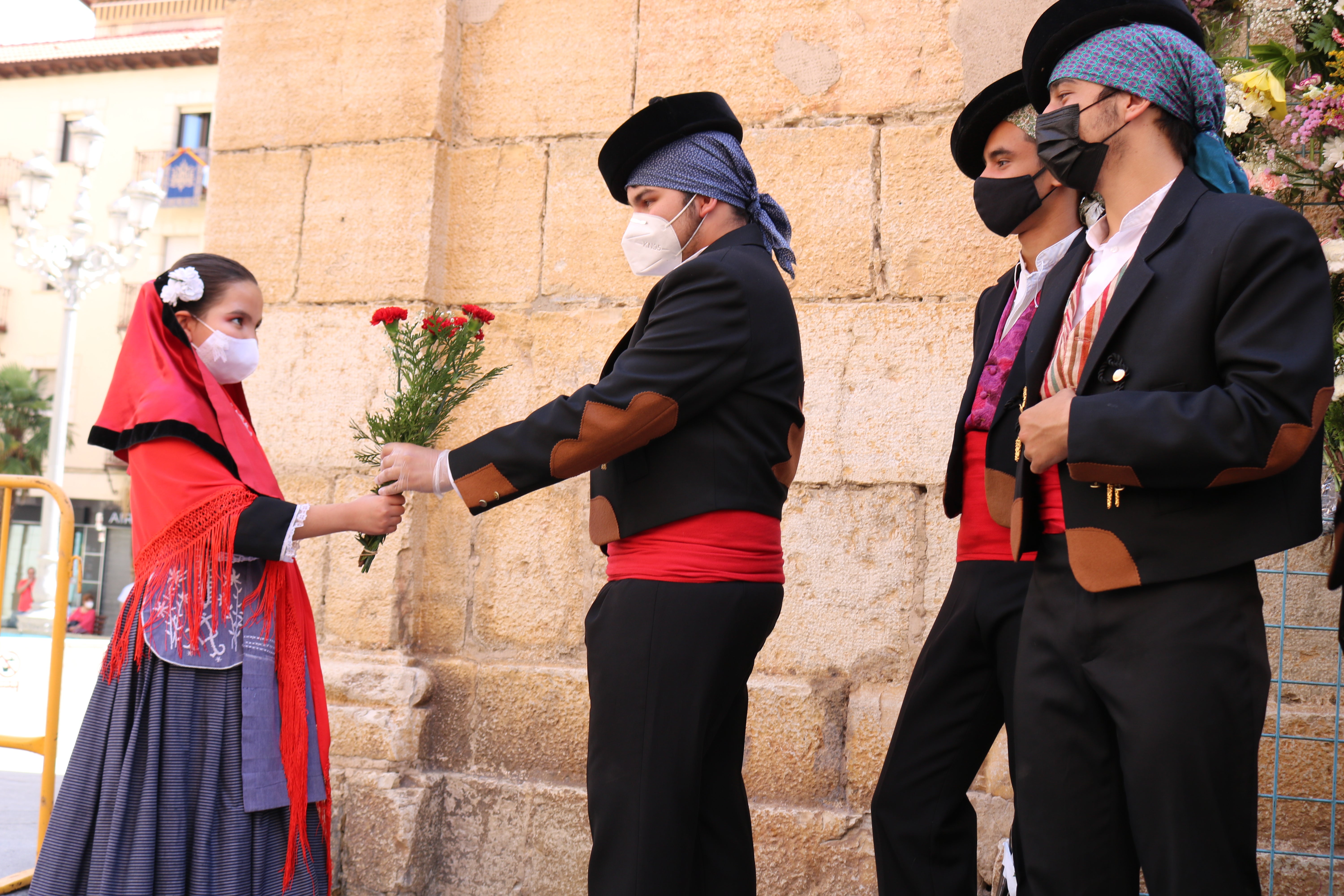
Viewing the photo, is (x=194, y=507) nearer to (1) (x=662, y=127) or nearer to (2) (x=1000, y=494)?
(1) (x=662, y=127)

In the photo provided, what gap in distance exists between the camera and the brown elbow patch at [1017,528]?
6.35ft

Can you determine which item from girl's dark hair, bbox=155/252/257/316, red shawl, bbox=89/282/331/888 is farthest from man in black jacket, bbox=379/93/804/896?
girl's dark hair, bbox=155/252/257/316

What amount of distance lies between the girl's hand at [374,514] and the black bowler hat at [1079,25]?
172cm

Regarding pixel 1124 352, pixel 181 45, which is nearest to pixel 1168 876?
pixel 1124 352

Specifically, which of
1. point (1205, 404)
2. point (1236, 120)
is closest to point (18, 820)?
point (1205, 404)

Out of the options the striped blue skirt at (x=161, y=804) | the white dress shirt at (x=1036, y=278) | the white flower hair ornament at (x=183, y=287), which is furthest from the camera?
the white flower hair ornament at (x=183, y=287)

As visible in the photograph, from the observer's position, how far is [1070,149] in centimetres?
196

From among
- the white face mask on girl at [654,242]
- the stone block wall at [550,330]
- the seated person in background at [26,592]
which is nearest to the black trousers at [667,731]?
the white face mask on girl at [654,242]

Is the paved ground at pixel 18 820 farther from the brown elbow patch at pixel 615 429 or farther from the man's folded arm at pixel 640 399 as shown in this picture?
the brown elbow patch at pixel 615 429

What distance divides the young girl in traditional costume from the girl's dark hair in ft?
0.26

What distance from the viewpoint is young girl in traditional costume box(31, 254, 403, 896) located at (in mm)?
2643

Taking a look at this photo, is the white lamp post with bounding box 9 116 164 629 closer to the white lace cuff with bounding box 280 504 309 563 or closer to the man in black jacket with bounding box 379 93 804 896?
the white lace cuff with bounding box 280 504 309 563

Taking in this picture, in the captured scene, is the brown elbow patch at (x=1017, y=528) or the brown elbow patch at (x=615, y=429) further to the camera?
the brown elbow patch at (x=615, y=429)

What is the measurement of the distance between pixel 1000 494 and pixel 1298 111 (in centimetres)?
122
